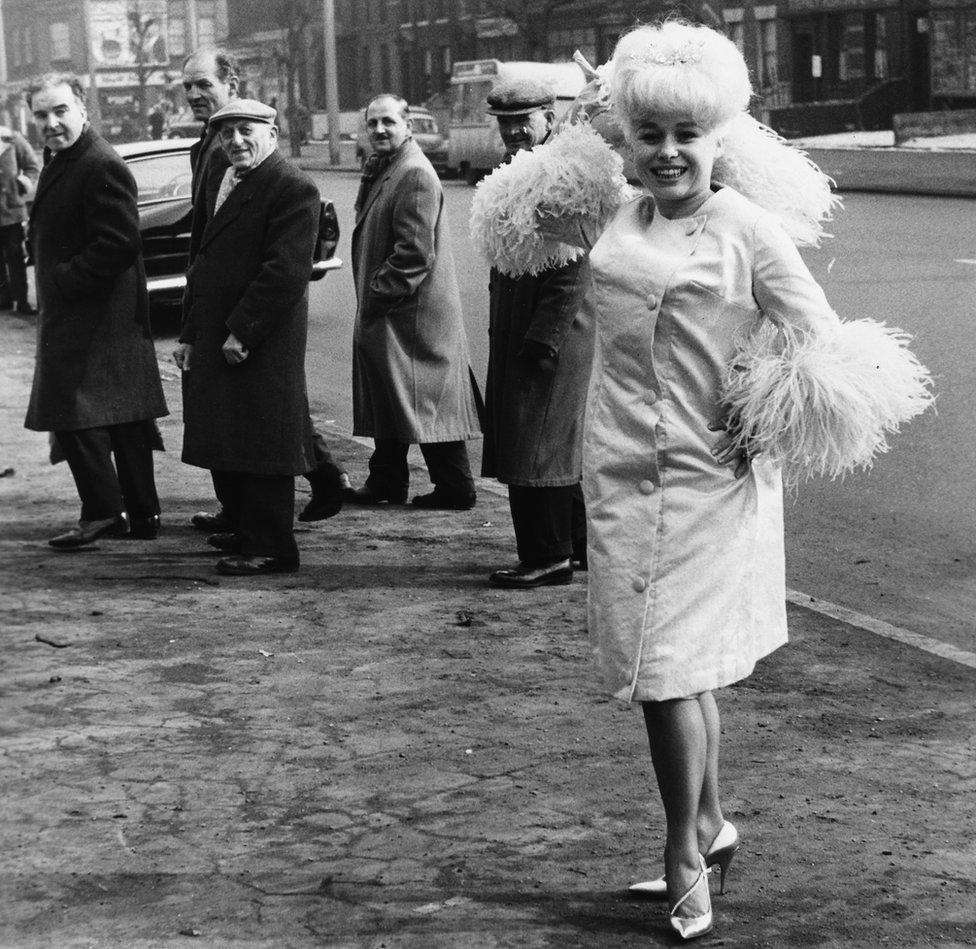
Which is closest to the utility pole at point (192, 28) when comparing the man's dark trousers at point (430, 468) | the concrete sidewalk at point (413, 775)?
the man's dark trousers at point (430, 468)

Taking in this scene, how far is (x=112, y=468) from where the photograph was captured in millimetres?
7441

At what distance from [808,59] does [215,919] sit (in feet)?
155

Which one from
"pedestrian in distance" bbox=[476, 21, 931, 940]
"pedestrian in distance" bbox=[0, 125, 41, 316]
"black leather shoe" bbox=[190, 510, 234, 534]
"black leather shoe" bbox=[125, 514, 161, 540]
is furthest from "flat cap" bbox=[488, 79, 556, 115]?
"pedestrian in distance" bbox=[0, 125, 41, 316]

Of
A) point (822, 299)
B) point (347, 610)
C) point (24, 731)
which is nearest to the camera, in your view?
point (822, 299)

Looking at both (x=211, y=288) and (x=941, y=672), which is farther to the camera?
(x=211, y=288)

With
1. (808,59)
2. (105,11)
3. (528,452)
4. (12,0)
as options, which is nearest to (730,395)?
(528,452)

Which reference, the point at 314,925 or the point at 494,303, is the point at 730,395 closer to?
the point at 314,925

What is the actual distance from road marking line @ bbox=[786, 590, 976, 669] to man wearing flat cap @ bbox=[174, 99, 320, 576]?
1954 mm

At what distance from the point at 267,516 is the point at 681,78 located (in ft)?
12.0

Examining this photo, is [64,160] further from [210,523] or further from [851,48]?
[851,48]

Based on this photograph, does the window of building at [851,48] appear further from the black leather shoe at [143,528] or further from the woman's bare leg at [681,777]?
the woman's bare leg at [681,777]

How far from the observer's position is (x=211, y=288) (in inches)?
265

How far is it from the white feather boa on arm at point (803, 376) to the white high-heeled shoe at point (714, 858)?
0.86 meters

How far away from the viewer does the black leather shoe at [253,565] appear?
684 cm
